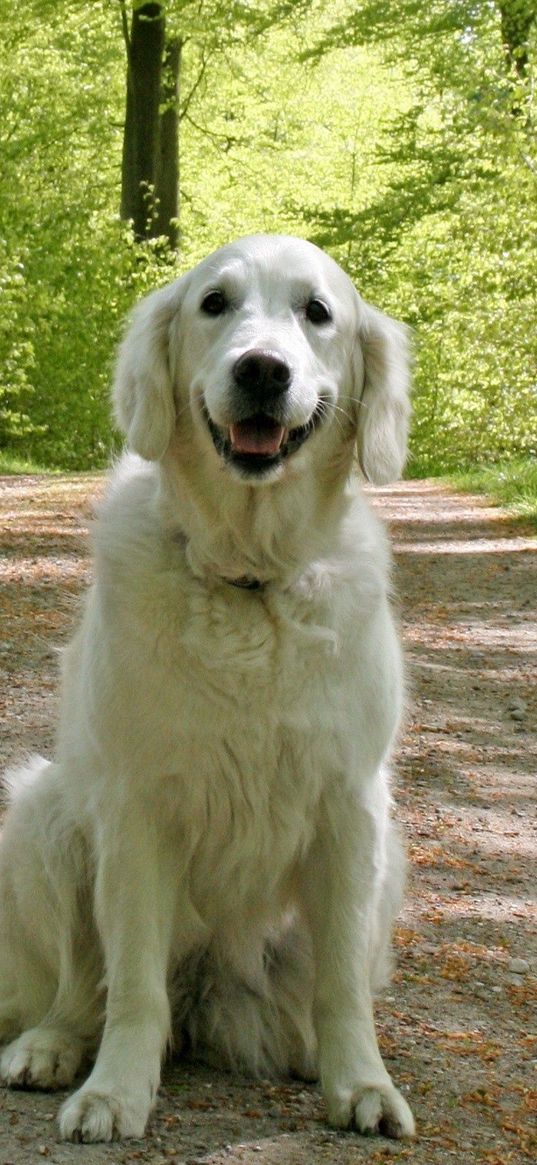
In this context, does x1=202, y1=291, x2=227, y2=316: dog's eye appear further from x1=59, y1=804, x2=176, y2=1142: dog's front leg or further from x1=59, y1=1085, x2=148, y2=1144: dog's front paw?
x1=59, y1=1085, x2=148, y2=1144: dog's front paw

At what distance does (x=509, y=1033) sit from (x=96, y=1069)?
1.14 metres

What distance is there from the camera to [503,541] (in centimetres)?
1279

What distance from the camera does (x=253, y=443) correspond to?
334cm

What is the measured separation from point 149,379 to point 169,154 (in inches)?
837

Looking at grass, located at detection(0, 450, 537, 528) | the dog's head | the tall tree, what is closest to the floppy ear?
the dog's head

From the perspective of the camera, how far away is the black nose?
321 centimetres

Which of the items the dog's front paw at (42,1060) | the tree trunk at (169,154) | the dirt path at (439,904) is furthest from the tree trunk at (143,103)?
the dog's front paw at (42,1060)

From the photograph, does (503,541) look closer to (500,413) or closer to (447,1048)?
(500,413)

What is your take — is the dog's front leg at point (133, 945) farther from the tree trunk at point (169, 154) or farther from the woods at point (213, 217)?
the tree trunk at point (169, 154)

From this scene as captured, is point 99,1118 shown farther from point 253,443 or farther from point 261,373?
point 261,373

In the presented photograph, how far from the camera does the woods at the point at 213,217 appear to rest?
60.4ft

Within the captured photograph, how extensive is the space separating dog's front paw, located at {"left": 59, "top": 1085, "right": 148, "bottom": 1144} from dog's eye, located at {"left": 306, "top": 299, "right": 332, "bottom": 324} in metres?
1.83

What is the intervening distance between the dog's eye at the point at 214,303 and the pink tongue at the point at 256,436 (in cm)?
34

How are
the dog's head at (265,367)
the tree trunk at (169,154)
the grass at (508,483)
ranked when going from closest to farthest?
the dog's head at (265,367)
the grass at (508,483)
the tree trunk at (169,154)
